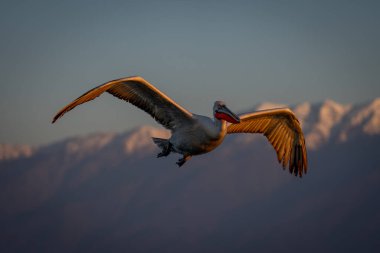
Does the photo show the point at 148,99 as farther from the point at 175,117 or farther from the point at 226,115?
the point at 226,115

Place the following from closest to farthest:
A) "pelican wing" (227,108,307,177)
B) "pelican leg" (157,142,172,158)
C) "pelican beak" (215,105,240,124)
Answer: "pelican beak" (215,105,240,124), "pelican leg" (157,142,172,158), "pelican wing" (227,108,307,177)

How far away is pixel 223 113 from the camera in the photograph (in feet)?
48.1

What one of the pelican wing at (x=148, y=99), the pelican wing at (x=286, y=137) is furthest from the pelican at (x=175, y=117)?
the pelican wing at (x=286, y=137)

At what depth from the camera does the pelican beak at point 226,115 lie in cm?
1453

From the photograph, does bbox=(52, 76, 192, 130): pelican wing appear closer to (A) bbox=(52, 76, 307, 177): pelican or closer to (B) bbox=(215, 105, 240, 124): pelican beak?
(A) bbox=(52, 76, 307, 177): pelican

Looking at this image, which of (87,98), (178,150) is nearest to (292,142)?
(178,150)

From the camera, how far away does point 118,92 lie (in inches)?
600

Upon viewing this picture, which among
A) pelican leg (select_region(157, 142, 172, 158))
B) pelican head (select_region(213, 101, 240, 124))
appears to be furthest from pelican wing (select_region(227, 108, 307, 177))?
pelican head (select_region(213, 101, 240, 124))

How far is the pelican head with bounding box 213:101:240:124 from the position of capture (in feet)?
47.7

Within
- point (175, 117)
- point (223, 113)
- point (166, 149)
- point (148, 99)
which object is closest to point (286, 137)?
point (166, 149)

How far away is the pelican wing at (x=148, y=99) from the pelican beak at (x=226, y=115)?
87 centimetres

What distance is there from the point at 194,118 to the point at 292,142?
16.4 ft

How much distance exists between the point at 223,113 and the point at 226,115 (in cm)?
10

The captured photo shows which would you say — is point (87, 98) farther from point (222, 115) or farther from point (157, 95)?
point (222, 115)
